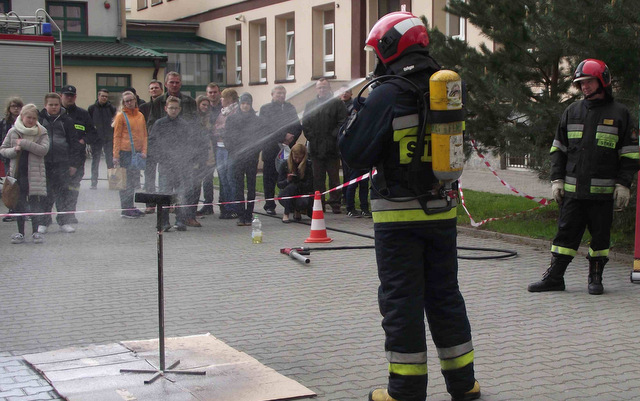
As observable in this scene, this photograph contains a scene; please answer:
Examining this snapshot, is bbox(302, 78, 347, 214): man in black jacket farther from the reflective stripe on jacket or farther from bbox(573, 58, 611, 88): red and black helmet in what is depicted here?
bbox(573, 58, 611, 88): red and black helmet

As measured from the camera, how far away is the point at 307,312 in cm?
739

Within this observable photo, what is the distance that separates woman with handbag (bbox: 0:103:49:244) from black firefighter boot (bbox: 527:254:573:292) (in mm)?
6704

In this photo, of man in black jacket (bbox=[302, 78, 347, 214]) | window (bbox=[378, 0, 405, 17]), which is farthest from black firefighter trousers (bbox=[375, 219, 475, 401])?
window (bbox=[378, 0, 405, 17])

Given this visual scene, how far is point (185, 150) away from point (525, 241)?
5.11 meters

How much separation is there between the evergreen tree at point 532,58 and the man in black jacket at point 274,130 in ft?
7.84

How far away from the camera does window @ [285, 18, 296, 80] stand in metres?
30.8

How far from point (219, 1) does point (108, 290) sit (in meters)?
28.8

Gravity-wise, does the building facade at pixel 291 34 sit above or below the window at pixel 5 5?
below

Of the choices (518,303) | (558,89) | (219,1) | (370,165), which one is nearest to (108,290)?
(518,303)

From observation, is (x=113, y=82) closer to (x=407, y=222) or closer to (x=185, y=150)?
(x=185, y=150)

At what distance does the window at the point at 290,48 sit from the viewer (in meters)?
30.8

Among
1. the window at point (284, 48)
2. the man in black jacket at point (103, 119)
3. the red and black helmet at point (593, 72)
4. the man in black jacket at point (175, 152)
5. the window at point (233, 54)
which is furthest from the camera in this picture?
the window at point (233, 54)

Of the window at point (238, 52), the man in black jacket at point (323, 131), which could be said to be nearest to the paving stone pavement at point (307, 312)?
the man in black jacket at point (323, 131)

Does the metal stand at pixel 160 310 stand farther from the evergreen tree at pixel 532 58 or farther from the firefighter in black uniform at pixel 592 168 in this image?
the evergreen tree at pixel 532 58
